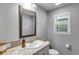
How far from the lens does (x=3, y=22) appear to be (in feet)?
2.84

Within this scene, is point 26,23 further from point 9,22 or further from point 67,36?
point 67,36

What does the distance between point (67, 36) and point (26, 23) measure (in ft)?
1.66

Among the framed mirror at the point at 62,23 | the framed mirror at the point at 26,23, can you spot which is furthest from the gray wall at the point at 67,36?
the framed mirror at the point at 26,23

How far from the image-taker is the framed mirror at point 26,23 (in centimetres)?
96

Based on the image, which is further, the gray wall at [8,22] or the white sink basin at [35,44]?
the white sink basin at [35,44]

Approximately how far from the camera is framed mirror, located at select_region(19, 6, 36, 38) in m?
0.96

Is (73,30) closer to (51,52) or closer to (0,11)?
(51,52)

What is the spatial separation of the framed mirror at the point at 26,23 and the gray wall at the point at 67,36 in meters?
0.20

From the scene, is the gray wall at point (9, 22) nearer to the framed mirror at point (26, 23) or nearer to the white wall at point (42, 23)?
the framed mirror at point (26, 23)

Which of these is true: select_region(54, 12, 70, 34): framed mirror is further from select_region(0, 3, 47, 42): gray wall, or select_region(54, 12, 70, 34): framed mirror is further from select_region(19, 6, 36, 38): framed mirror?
select_region(0, 3, 47, 42): gray wall

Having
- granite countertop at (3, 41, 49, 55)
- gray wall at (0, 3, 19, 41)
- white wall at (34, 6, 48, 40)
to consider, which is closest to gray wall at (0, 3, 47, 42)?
gray wall at (0, 3, 19, 41)

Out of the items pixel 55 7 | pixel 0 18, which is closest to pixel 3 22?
pixel 0 18

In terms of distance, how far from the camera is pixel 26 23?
1.00 m

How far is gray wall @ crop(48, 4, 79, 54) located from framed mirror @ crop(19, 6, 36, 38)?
0.66ft
